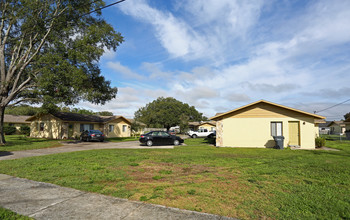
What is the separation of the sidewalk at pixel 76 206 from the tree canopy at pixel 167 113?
50.6 metres

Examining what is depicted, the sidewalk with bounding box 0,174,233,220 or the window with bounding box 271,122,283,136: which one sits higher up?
the window with bounding box 271,122,283,136

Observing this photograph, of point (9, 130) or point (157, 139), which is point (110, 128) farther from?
point (9, 130)

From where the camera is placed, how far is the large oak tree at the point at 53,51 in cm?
1769

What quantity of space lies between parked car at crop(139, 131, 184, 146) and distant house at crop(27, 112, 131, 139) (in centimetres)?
1607

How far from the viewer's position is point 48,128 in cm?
3012

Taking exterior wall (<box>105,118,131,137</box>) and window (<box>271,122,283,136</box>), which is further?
exterior wall (<box>105,118,131,137</box>)

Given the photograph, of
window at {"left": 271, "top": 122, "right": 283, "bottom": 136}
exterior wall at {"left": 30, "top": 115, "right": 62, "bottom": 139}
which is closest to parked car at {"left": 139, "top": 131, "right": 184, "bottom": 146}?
window at {"left": 271, "top": 122, "right": 283, "bottom": 136}

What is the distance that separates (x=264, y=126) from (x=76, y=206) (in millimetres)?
16599

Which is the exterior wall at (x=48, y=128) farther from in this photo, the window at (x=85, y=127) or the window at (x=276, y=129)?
the window at (x=276, y=129)

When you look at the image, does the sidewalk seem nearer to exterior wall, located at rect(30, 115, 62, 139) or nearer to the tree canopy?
exterior wall, located at rect(30, 115, 62, 139)

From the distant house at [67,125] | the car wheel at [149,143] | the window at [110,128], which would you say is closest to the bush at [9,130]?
the distant house at [67,125]

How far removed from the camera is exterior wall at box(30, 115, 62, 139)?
2894 cm

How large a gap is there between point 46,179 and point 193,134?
30081 mm

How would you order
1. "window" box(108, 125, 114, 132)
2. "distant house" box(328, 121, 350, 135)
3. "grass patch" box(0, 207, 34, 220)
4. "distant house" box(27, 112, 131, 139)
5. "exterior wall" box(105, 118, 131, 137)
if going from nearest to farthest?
1. "grass patch" box(0, 207, 34, 220)
2. "distant house" box(27, 112, 131, 139)
3. "window" box(108, 125, 114, 132)
4. "exterior wall" box(105, 118, 131, 137)
5. "distant house" box(328, 121, 350, 135)
